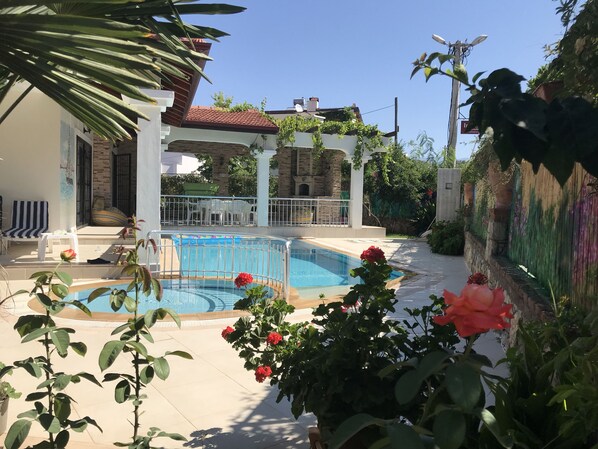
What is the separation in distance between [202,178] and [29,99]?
13.6 metres

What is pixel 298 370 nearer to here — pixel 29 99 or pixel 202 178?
pixel 29 99

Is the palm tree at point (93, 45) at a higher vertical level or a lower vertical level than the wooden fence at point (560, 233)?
higher

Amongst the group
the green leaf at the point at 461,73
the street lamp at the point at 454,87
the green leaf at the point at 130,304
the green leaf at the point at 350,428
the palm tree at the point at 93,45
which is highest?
the street lamp at the point at 454,87

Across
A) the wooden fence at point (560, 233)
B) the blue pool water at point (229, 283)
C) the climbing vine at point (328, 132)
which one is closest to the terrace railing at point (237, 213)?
the climbing vine at point (328, 132)

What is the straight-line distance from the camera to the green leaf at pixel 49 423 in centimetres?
188

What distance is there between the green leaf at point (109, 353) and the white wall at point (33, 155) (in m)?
8.69

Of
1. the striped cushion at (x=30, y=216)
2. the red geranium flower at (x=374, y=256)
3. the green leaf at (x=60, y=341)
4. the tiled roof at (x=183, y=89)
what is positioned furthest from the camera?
the striped cushion at (x=30, y=216)

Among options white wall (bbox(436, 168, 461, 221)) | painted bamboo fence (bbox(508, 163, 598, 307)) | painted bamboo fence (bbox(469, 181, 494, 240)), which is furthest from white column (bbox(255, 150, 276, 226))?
painted bamboo fence (bbox(508, 163, 598, 307))

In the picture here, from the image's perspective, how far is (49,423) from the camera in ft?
6.23

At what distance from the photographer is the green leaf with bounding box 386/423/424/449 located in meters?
1.11

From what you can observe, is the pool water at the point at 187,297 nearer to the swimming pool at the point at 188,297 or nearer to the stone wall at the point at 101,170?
the swimming pool at the point at 188,297

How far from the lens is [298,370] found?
2.32m

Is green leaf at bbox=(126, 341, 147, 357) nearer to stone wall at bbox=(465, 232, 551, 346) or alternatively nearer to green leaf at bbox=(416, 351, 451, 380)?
green leaf at bbox=(416, 351, 451, 380)

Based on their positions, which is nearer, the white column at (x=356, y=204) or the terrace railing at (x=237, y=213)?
the terrace railing at (x=237, y=213)
